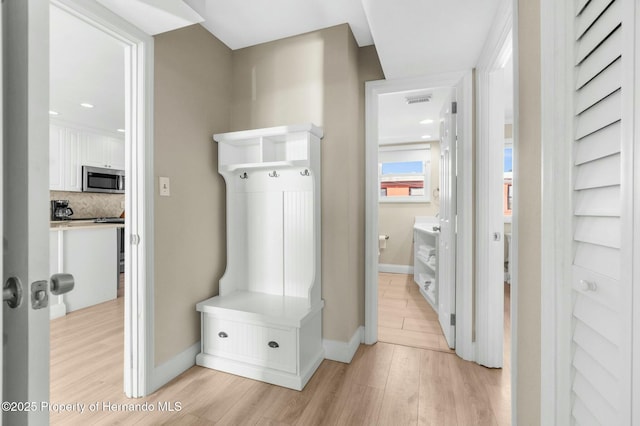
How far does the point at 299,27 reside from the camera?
6.93 feet

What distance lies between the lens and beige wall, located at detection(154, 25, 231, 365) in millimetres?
1797

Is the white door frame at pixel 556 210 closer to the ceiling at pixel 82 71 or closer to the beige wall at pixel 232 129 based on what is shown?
the beige wall at pixel 232 129

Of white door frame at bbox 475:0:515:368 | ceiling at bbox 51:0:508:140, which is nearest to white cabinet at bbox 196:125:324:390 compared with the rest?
ceiling at bbox 51:0:508:140

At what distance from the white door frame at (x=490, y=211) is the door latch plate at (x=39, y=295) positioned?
2.17 metres

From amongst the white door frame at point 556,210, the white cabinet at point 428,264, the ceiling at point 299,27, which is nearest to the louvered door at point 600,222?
the white door frame at point 556,210

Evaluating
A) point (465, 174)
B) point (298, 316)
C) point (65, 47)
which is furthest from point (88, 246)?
point (465, 174)

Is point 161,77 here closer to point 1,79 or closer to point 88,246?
point 1,79

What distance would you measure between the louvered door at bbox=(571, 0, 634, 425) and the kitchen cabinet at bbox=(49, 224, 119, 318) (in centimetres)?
403

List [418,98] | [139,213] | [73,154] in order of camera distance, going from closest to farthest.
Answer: [139,213]
[418,98]
[73,154]

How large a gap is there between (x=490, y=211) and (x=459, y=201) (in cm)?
23

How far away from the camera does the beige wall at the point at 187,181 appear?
70.7 inches

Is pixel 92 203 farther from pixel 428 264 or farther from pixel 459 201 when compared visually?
pixel 459 201

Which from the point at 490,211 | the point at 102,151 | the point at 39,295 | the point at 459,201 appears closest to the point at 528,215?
the point at 490,211

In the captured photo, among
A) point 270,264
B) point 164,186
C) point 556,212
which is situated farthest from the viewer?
point 270,264
